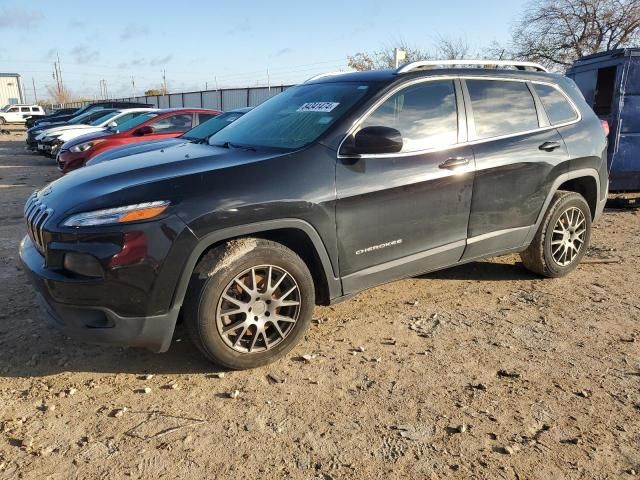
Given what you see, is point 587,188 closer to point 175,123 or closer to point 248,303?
point 248,303

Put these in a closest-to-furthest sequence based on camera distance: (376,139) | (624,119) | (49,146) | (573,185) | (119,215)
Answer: (119,215) → (376,139) → (573,185) → (624,119) → (49,146)

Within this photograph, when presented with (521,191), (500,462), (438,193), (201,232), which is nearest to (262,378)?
(201,232)

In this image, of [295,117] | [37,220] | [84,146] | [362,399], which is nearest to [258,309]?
[362,399]

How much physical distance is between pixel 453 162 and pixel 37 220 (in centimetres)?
278

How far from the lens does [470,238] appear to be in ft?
13.1

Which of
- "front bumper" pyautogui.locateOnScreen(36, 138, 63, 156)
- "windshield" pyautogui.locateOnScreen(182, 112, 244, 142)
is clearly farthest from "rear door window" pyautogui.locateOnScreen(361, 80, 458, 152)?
"front bumper" pyautogui.locateOnScreen(36, 138, 63, 156)

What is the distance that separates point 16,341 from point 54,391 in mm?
815

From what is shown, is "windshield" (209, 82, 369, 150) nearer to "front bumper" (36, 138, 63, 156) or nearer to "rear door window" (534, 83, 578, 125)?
"rear door window" (534, 83, 578, 125)

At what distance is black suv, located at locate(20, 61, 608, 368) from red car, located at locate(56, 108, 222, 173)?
20.5ft

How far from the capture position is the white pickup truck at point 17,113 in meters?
44.8

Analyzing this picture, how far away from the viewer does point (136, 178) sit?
9.84 feet

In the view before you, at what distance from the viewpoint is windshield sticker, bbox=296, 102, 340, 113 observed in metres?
3.63

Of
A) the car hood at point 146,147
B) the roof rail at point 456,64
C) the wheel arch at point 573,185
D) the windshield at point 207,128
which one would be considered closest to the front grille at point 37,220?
the car hood at point 146,147

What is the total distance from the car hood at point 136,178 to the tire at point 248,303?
1.52ft
